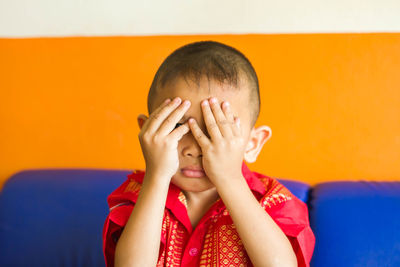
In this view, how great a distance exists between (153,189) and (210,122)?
0.57ft

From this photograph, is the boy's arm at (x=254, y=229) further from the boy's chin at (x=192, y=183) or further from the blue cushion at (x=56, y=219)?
the blue cushion at (x=56, y=219)

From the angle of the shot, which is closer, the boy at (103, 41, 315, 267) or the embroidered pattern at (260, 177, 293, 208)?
the boy at (103, 41, 315, 267)

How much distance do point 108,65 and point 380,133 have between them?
0.92 m

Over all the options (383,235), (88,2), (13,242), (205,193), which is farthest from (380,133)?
(13,242)

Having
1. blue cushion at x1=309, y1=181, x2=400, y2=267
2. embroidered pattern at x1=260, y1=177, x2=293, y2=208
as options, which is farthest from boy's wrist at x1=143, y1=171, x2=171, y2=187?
blue cushion at x1=309, y1=181, x2=400, y2=267

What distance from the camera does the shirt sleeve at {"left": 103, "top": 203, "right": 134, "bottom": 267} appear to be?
3.34ft

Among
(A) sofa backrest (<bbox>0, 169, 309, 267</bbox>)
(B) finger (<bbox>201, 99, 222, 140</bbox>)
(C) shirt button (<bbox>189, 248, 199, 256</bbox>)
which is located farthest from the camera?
(A) sofa backrest (<bbox>0, 169, 309, 267</bbox>)

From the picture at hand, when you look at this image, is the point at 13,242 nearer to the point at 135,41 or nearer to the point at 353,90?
the point at 135,41

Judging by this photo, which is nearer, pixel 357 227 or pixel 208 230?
pixel 208 230

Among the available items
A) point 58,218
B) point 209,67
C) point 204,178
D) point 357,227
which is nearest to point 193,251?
point 204,178

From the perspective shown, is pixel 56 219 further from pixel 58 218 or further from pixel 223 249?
pixel 223 249

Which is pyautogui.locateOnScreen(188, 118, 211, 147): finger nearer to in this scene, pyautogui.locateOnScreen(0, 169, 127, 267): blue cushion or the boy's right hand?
the boy's right hand

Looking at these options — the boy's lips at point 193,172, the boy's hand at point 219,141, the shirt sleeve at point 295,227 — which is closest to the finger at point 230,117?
the boy's hand at point 219,141

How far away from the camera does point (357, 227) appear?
1274 mm
